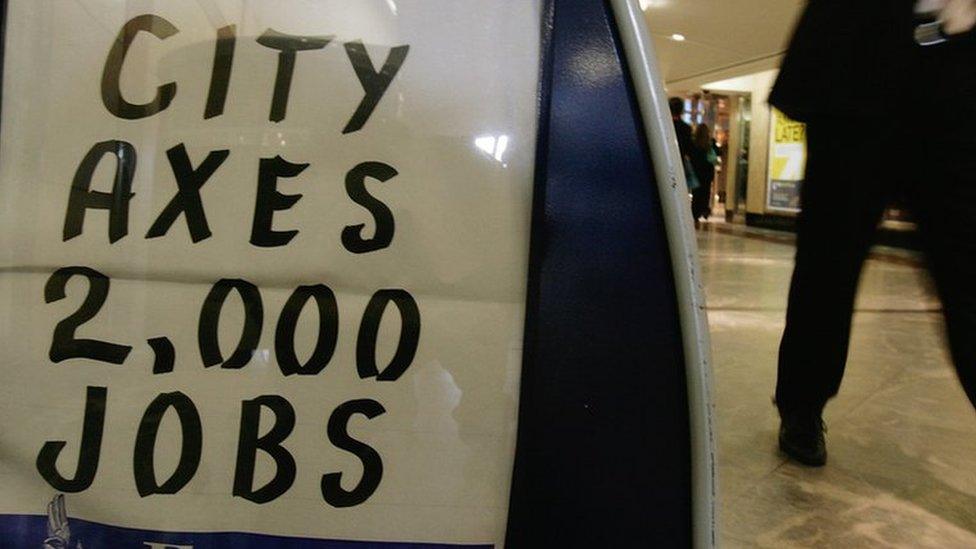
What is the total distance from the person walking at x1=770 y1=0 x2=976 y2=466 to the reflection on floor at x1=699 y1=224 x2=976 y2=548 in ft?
0.55

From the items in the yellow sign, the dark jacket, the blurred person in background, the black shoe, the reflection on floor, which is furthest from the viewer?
the yellow sign

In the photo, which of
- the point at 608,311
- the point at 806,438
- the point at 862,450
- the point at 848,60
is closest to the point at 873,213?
the point at 848,60

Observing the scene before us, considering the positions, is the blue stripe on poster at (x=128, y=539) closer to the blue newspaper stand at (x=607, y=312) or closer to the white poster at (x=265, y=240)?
the white poster at (x=265, y=240)

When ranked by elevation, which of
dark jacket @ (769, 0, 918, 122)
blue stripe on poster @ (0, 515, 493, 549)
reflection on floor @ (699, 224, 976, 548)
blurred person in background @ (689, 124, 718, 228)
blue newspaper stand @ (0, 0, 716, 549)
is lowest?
reflection on floor @ (699, 224, 976, 548)

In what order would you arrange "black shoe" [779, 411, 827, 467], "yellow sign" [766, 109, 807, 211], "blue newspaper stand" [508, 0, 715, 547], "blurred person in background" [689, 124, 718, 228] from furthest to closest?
1. "yellow sign" [766, 109, 807, 211]
2. "blurred person in background" [689, 124, 718, 228]
3. "black shoe" [779, 411, 827, 467]
4. "blue newspaper stand" [508, 0, 715, 547]

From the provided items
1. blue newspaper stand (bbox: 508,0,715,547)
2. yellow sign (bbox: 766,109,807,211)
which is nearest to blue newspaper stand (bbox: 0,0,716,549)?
blue newspaper stand (bbox: 508,0,715,547)

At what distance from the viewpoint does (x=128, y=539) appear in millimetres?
674

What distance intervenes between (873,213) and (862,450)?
77 centimetres

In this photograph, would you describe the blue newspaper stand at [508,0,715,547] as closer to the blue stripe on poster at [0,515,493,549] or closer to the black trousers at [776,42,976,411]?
the blue stripe on poster at [0,515,493,549]

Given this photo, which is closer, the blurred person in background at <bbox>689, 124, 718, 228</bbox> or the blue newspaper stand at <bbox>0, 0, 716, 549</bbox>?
the blue newspaper stand at <bbox>0, 0, 716, 549</bbox>

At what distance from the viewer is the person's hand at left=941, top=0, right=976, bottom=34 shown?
129 cm

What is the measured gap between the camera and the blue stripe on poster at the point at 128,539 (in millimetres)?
669

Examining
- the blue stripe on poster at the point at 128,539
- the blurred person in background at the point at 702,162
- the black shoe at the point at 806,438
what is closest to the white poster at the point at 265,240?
the blue stripe on poster at the point at 128,539

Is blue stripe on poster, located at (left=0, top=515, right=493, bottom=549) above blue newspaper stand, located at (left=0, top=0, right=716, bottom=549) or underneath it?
underneath
